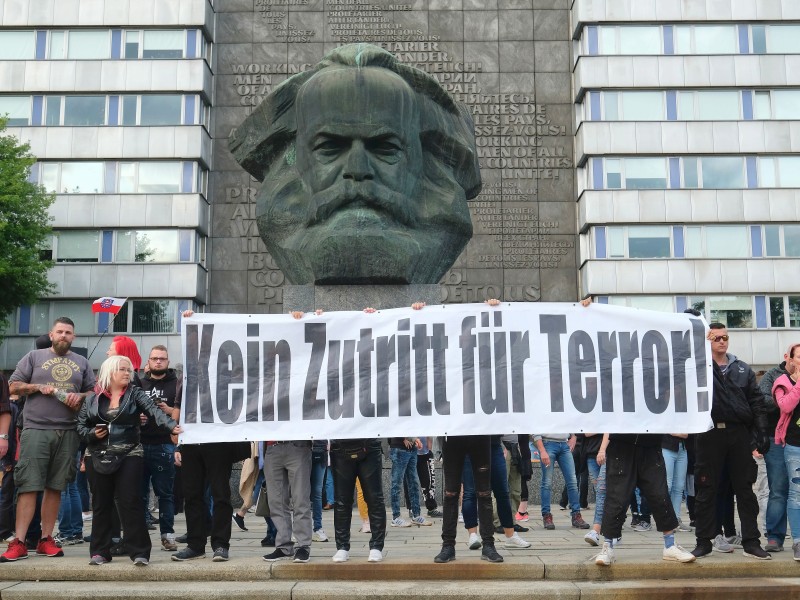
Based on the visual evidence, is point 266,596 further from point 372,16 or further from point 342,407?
point 372,16

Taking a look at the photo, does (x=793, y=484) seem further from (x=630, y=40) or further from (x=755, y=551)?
(x=630, y=40)

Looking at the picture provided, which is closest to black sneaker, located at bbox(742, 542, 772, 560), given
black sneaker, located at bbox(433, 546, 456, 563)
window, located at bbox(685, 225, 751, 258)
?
black sneaker, located at bbox(433, 546, 456, 563)

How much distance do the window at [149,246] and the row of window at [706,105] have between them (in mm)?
18700

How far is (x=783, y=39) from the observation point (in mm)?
36344

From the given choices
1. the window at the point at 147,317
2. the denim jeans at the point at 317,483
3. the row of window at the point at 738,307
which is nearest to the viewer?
the denim jeans at the point at 317,483

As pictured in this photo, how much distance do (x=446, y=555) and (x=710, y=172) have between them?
32.1 m

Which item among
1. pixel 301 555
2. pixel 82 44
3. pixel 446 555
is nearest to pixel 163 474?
pixel 301 555

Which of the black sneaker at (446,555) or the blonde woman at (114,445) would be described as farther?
the blonde woman at (114,445)

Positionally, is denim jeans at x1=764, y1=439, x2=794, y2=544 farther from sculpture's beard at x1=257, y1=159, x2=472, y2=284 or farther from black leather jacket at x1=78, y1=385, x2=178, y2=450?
black leather jacket at x1=78, y1=385, x2=178, y2=450

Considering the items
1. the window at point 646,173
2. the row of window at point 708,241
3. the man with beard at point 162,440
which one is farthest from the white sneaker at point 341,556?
the window at point 646,173

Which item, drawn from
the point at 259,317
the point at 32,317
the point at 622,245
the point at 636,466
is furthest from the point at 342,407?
the point at 32,317

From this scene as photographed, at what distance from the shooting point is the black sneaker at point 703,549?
24.6 feet

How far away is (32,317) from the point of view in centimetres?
3625

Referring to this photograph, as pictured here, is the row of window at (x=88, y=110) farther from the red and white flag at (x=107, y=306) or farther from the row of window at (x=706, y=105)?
the row of window at (x=706, y=105)
